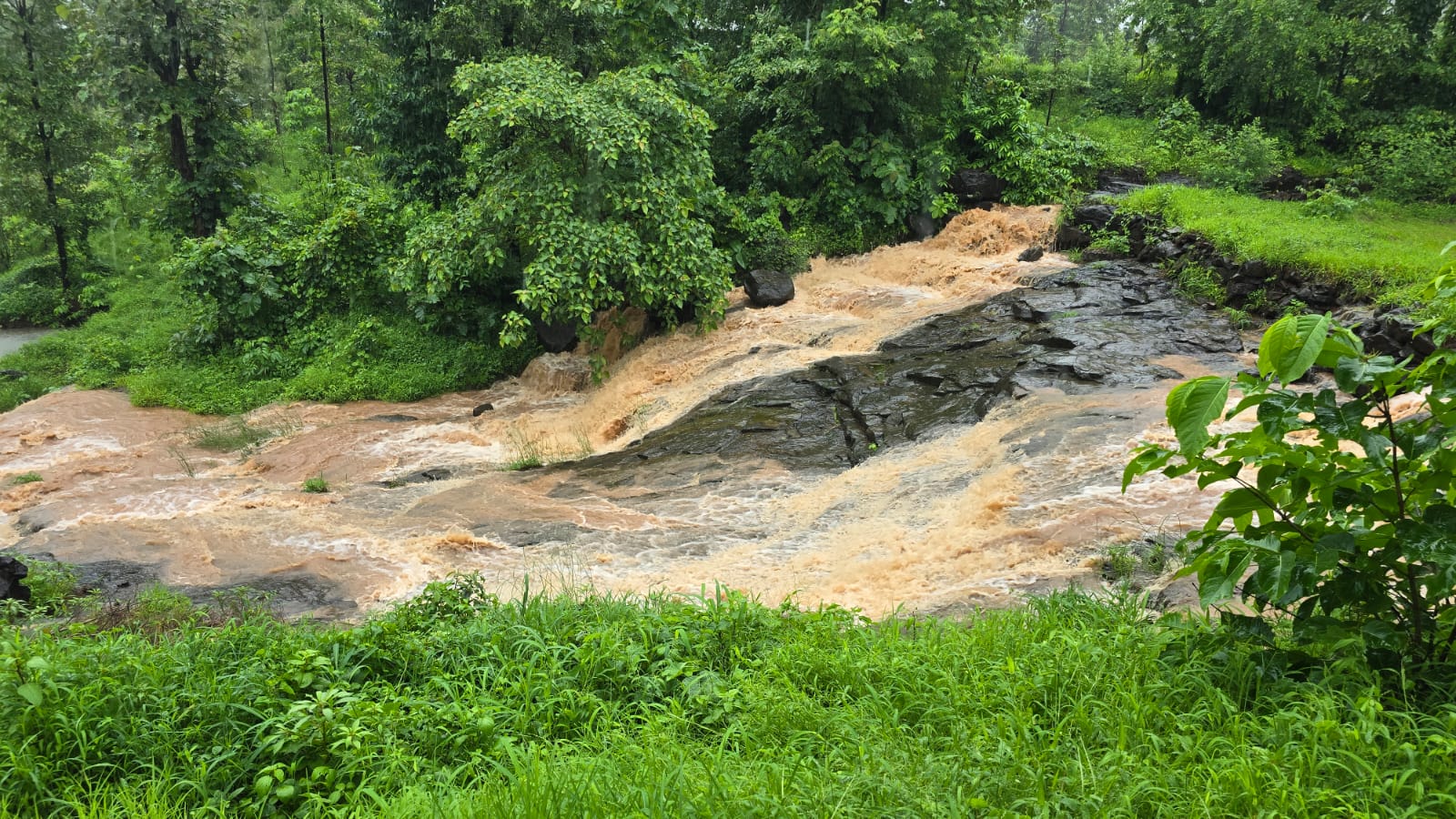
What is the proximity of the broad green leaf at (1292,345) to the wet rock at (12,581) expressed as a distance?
721cm

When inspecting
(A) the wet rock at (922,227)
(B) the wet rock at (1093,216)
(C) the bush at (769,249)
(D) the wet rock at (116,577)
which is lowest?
(D) the wet rock at (116,577)

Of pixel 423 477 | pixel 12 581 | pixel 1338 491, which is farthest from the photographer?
pixel 423 477

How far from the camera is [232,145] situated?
16.1 metres

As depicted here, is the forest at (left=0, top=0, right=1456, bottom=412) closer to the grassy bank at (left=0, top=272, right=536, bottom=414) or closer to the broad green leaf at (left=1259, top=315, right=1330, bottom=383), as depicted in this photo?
the grassy bank at (left=0, top=272, right=536, bottom=414)

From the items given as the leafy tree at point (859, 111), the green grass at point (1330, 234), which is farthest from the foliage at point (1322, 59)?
the leafy tree at point (859, 111)

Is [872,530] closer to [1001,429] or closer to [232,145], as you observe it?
[1001,429]

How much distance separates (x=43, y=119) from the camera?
59.6 ft

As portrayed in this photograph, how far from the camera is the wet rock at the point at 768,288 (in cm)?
1348

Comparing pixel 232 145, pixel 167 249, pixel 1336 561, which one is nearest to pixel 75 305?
pixel 167 249

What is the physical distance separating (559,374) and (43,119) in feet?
49.0

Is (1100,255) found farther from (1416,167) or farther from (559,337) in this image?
(559,337)

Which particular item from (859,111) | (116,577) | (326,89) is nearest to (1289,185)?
(859,111)

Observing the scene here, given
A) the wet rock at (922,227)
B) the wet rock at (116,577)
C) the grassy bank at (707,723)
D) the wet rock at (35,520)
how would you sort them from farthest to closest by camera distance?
1. the wet rock at (922,227)
2. the wet rock at (35,520)
3. the wet rock at (116,577)
4. the grassy bank at (707,723)

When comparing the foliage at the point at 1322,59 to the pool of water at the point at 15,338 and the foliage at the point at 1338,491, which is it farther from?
the pool of water at the point at 15,338
